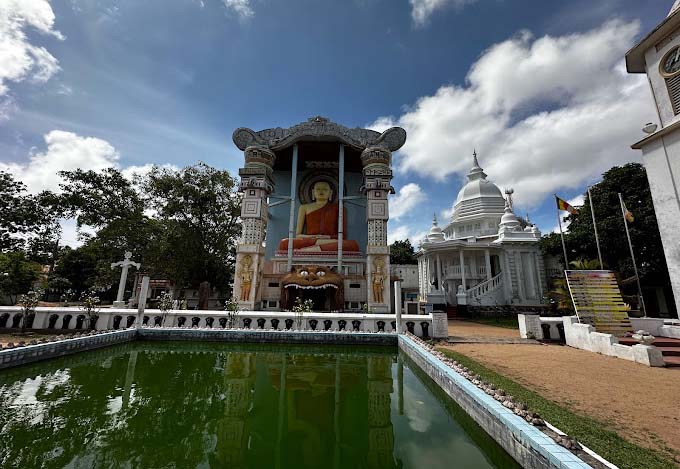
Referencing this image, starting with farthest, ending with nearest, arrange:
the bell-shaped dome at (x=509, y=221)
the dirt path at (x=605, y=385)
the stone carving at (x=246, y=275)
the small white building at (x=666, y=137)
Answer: the bell-shaped dome at (x=509, y=221) → the stone carving at (x=246, y=275) → the small white building at (x=666, y=137) → the dirt path at (x=605, y=385)

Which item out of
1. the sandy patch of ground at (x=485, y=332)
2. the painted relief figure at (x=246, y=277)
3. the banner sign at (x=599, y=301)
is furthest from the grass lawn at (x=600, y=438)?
the painted relief figure at (x=246, y=277)

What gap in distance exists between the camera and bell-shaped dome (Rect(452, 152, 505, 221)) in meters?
25.8

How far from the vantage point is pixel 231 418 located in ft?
14.0

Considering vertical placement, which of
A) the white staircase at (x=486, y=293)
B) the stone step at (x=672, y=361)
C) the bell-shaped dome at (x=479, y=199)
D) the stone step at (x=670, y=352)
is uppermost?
the bell-shaped dome at (x=479, y=199)

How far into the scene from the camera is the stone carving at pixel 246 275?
16.6 metres

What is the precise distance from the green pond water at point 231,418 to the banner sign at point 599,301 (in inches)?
235

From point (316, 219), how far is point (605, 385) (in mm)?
18172

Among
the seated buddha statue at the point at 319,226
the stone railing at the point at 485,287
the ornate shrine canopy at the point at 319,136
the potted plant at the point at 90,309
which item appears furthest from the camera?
the ornate shrine canopy at the point at 319,136

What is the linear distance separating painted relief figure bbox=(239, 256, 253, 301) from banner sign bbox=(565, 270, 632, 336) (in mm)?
14084

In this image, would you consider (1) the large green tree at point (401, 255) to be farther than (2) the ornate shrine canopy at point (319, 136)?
Yes

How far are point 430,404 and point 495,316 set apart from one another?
51.8 feet

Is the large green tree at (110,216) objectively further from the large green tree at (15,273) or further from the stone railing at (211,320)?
the stone railing at (211,320)

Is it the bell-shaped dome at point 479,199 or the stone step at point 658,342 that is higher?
the bell-shaped dome at point 479,199

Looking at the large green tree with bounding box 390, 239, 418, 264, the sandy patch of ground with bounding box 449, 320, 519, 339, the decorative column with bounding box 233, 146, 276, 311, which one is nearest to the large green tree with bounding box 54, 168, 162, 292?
the decorative column with bounding box 233, 146, 276, 311
